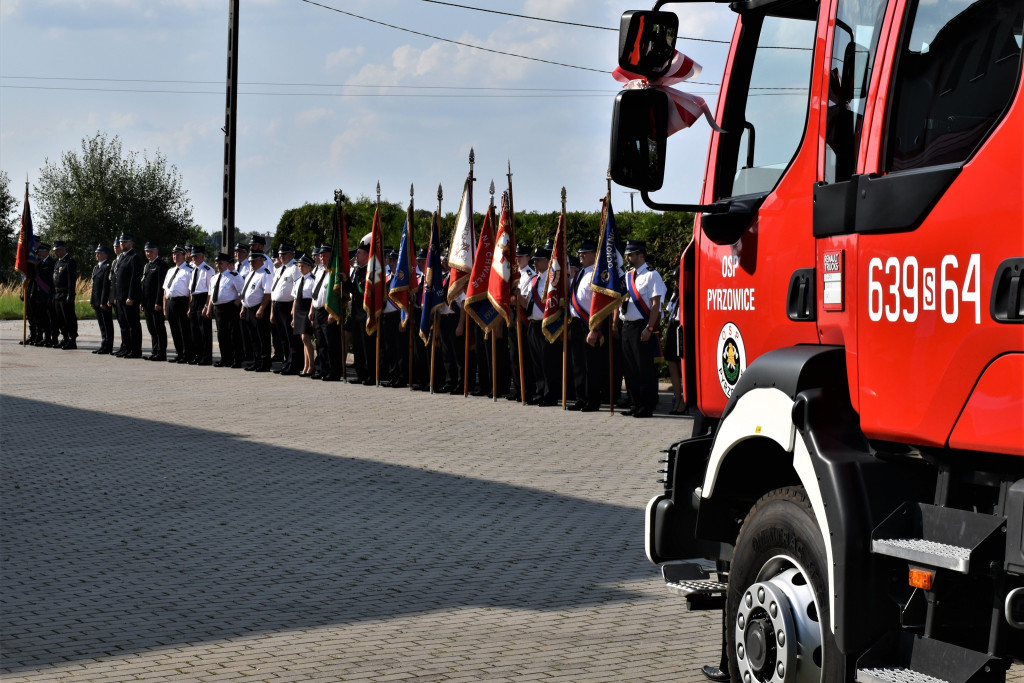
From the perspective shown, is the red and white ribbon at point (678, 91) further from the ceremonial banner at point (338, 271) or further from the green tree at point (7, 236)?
the green tree at point (7, 236)

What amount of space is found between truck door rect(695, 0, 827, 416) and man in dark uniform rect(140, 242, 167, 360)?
20.4 metres

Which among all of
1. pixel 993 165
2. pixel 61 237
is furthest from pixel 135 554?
pixel 61 237

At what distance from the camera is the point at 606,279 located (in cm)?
1520

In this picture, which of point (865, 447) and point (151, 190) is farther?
point (151, 190)

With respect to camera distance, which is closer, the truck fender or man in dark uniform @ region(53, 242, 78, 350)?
the truck fender

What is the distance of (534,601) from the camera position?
652 centimetres

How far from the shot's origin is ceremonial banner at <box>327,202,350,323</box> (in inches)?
760

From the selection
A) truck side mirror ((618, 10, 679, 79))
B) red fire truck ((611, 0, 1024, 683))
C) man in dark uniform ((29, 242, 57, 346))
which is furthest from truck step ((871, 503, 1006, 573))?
man in dark uniform ((29, 242, 57, 346))

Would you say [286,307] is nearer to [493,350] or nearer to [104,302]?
[493,350]

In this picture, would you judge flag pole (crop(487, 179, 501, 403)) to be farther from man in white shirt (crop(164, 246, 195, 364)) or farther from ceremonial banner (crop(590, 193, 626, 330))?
man in white shirt (crop(164, 246, 195, 364))

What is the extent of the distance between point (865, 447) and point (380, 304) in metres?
15.0

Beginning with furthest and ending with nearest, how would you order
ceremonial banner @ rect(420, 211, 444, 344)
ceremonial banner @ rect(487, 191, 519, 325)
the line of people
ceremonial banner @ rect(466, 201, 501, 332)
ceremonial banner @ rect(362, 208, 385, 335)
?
ceremonial banner @ rect(362, 208, 385, 335) < ceremonial banner @ rect(420, 211, 444, 344) < ceremonial banner @ rect(466, 201, 501, 332) < ceremonial banner @ rect(487, 191, 519, 325) < the line of people

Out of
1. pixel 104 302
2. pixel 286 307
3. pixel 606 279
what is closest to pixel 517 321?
pixel 606 279

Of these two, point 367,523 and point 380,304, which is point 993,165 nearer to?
point 367,523
